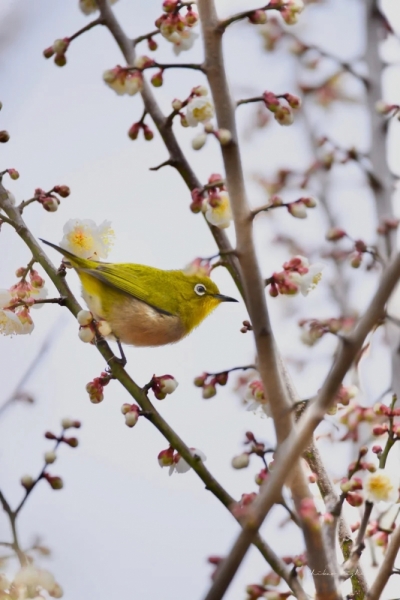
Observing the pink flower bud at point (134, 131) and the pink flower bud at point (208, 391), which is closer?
the pink flower bud at point (208, 391)

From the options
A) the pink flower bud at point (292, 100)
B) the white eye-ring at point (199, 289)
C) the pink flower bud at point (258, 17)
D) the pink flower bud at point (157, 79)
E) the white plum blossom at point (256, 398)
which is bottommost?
the white plum blossom at point (256, 398)

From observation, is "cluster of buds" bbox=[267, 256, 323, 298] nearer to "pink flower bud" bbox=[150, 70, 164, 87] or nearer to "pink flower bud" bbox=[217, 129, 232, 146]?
"pink flower bud" bbox=[217, 129, 232, 146]

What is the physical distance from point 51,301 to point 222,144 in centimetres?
121

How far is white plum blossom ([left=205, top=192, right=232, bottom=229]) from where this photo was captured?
8.96 ft

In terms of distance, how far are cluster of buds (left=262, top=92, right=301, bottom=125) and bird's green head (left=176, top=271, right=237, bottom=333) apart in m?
2.75

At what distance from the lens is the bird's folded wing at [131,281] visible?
4758 millimetres

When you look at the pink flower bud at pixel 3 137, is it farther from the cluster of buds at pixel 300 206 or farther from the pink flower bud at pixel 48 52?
the cluster of buds at pixel 300 206

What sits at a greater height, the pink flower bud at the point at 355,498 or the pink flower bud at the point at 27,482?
the pink flower bud at the point at 355,498

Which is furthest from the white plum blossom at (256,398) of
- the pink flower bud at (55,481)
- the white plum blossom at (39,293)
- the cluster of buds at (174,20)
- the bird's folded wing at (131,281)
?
A: the bird's folded wing at (131,281)

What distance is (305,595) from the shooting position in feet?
7.47

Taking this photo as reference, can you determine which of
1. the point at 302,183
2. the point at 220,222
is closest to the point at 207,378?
the point at 220,222

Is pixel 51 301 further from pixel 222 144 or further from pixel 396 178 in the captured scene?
pixel 396 178

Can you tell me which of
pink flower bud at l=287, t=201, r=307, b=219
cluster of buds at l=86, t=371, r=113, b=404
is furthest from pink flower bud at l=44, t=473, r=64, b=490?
pink flower bud at l=287, t=201, r=307, b=219

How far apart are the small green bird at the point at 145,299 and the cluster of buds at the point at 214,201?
1528mm
